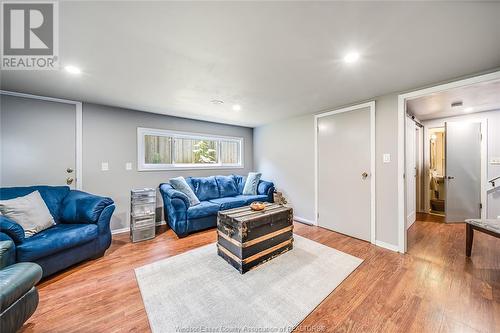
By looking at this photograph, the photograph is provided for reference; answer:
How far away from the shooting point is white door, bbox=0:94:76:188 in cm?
253

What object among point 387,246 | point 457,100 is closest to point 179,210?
point 387,246

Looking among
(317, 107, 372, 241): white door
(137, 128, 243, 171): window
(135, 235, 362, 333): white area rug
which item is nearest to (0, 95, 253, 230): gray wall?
(137, 128, 243, 171): window

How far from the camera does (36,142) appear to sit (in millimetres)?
2705

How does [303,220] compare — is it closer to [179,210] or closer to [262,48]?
[179,210]

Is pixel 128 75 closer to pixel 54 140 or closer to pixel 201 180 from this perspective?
pixel 54 140

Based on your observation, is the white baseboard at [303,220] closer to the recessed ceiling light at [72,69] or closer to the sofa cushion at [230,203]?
the sofa cushion at [230,203]

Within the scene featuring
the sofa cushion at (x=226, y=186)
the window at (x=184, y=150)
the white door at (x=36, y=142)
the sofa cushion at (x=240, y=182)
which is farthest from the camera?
the sofa cushion at (x=240, y=182)

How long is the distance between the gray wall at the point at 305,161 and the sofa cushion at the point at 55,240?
341 cm

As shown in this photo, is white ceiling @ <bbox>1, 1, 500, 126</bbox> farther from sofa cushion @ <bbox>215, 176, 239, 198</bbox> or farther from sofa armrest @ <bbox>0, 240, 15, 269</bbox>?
sofa cushion @ <bbox>215, 176, 239, 198</bbox>

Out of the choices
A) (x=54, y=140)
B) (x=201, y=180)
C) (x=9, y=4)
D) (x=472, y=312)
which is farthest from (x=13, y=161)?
(x=472, y=312)

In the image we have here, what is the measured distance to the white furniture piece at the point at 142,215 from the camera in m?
2.97

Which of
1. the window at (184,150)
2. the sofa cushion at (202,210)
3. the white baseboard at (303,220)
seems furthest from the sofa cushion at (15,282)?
the white baseboard at (303,220)

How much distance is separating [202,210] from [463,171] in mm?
5031

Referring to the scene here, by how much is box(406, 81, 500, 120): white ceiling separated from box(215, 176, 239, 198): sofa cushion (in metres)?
3.58
